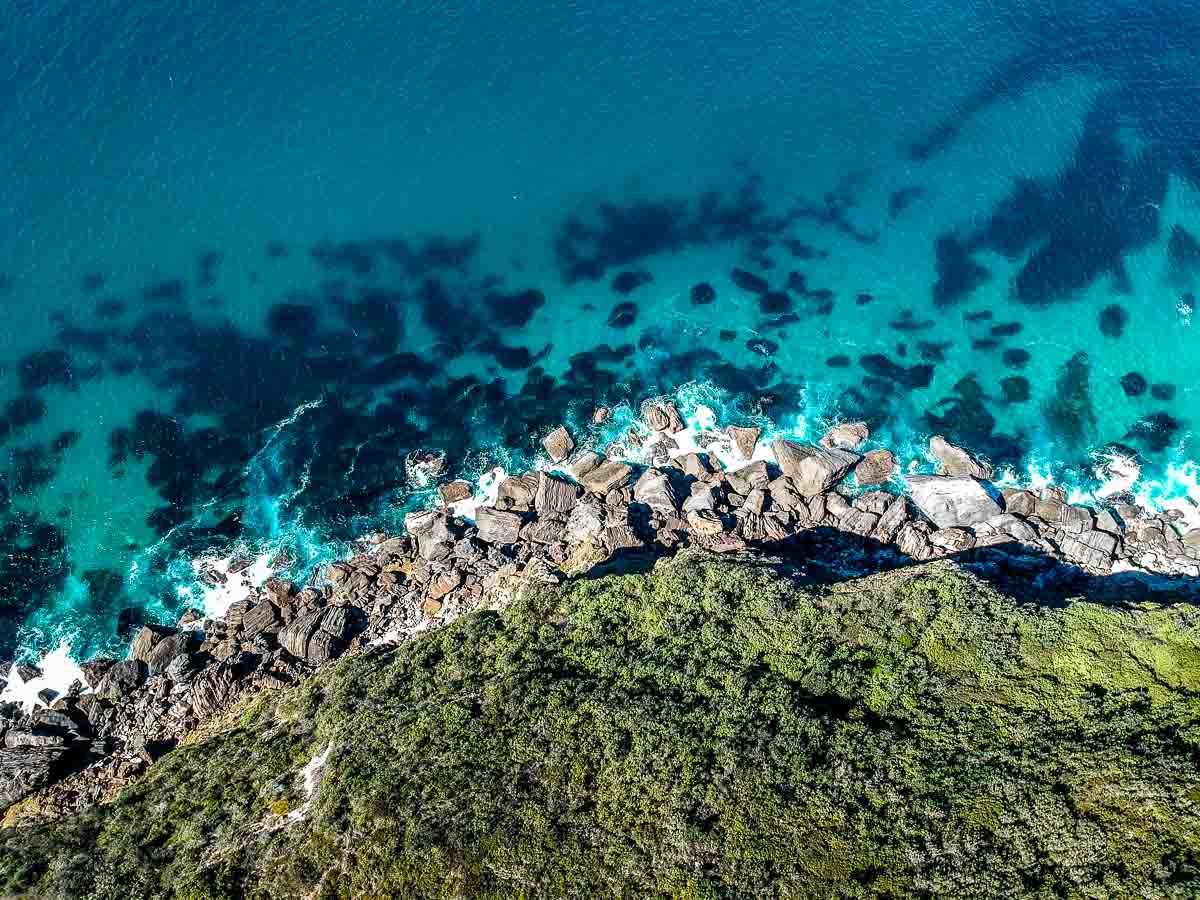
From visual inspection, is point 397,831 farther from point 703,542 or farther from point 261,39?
point 261,39

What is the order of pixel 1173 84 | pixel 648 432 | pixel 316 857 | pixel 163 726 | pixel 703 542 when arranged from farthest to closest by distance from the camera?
pixel 1173 84
pixel 648 432
pixel 703 542
pixel 163 726
pixel 316 857

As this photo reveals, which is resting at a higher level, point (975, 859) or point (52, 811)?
point (975, 859)

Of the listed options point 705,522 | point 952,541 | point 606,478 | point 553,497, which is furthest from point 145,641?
point 952,541

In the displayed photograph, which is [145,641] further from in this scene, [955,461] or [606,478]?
[955,461]

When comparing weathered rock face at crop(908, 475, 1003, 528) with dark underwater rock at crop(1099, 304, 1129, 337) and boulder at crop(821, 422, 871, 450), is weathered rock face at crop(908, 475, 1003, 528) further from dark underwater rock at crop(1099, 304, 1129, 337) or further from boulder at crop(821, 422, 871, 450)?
dark underwater rock at crop(1099, 304, 1129, 337)

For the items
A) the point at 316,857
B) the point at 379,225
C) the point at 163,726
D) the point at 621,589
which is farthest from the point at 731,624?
the point at 379,225

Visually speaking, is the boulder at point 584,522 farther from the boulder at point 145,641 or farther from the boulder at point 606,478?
the boulder at point 145,641

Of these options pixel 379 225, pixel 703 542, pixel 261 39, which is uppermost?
pixel 261 39
